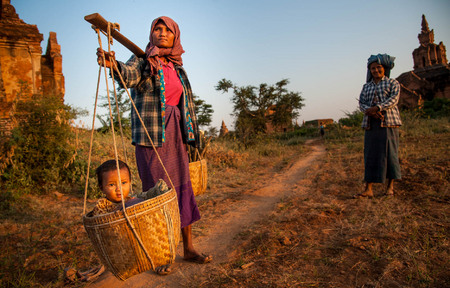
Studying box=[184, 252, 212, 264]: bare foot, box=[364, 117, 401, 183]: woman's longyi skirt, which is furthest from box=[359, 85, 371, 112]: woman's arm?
box=[184, 252, 212, 264]: bare foot

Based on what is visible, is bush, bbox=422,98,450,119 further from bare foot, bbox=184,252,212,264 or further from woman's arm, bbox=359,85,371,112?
bare foot, bbox=184,252,212,264

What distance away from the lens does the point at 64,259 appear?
244cm

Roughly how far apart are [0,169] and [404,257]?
19.3 ft

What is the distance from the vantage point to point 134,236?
1330 millimetres

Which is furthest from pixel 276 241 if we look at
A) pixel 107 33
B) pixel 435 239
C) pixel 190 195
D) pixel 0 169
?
pixel 0 169

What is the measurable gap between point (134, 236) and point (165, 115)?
3.53 ft

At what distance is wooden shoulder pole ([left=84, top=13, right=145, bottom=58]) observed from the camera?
59.1 inches

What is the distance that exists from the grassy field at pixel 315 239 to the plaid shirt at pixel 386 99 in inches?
41.1

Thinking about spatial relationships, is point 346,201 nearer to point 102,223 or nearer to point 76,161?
point 102,223

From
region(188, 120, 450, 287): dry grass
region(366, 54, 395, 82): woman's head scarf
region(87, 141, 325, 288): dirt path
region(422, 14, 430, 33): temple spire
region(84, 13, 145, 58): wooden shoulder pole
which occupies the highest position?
region(422, 14, 430, 33): temple spire

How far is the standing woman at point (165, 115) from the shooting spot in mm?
2010

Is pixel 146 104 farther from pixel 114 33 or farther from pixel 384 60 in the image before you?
pixel 384 60

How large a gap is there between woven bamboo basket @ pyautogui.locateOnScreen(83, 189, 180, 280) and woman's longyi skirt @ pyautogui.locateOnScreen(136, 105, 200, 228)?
607 mm

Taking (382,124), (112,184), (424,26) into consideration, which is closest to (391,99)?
(382,124)
